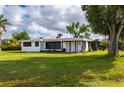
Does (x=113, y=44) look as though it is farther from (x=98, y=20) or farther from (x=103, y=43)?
(x=103, y=43)

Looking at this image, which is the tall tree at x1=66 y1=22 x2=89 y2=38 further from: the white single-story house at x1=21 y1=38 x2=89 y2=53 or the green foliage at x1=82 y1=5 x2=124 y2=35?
the green foliage at x1=82 y1=5 x2=124 y2=35

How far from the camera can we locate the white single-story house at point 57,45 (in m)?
42.8

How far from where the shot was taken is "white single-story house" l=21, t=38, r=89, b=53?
42844mm

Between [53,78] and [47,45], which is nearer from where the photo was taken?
[53,78]

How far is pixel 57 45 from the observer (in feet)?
144

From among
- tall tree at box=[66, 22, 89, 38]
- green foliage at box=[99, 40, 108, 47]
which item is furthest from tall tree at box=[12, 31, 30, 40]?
green foliage at box=[99, 40, 108, 47]

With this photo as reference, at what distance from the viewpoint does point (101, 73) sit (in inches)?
617

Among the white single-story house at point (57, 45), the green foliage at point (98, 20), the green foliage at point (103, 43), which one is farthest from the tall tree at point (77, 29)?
the green foliage at point (98, 20)

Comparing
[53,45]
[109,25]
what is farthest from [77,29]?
[109,25]

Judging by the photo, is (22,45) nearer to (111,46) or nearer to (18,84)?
(111,46)

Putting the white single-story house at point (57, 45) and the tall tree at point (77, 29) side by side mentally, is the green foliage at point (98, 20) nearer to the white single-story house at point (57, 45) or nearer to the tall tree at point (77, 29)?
A: the white single-story house at point (57, 45)
